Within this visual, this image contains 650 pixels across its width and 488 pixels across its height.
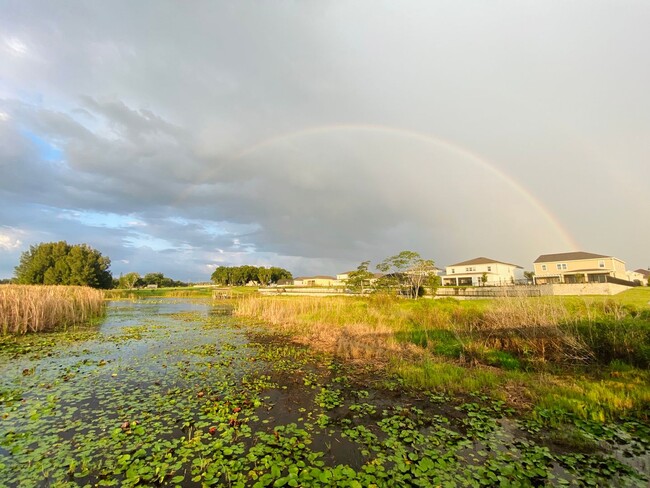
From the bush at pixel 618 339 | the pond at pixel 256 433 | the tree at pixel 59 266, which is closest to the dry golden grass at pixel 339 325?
the pond at pixel 256 433

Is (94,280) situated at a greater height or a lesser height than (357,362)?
greater

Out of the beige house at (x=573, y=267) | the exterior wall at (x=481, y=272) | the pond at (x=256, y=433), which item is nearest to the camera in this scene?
the pond at (x=256, y=433)

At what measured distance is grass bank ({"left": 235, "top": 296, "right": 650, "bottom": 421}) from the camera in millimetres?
7615

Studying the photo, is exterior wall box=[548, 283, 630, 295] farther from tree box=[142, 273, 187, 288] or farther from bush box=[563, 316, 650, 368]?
tree box=[142, 273, 187, 288]

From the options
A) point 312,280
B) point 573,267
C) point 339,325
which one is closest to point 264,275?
point 312,280

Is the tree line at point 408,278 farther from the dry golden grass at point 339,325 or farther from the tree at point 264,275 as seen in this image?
the tree at point 264,275

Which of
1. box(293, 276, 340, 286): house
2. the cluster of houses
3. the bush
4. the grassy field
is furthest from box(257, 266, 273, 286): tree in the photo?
the bush

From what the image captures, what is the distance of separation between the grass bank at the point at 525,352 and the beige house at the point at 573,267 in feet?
187

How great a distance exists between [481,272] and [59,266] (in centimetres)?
9252

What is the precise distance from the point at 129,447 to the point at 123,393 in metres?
3.32

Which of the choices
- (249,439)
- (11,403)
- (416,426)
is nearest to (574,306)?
(416,426)

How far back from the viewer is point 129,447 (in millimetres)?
4988

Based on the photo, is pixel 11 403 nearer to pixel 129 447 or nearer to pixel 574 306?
pixel 129 447

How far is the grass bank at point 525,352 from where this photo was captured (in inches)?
300
